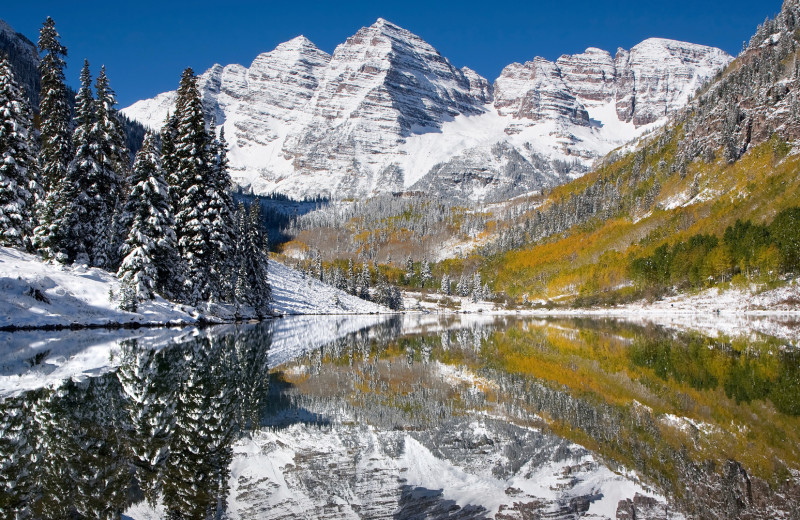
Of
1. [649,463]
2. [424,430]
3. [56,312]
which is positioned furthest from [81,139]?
[649,463]

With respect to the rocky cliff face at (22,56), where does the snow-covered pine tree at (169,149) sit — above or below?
below

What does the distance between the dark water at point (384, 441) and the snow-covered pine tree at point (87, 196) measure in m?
22.3

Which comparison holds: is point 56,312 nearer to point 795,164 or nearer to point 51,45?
point 51,45

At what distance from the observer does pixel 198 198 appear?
5106 centimetres

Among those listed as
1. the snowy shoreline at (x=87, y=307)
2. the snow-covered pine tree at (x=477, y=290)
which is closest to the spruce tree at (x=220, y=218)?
the snowy shoreline at (x=87, y=307)

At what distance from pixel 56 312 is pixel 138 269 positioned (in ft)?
25.3

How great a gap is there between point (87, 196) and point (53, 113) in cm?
1114

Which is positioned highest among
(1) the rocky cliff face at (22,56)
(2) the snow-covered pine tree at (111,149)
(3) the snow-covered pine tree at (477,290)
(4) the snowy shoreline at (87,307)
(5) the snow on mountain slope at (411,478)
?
(1) the rocky cliff face at (22,56)

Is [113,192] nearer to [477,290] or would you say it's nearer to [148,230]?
[148,230]

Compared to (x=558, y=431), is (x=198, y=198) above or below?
A: above

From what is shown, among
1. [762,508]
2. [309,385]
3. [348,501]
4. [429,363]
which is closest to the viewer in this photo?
[762,508]

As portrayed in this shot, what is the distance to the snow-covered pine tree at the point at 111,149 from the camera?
46938 millimetres

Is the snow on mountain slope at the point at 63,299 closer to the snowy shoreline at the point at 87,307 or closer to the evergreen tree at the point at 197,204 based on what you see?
the snowy shoreline at the point at 87,307

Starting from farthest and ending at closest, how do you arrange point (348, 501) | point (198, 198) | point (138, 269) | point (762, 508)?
point (198, 198) → point (138, 269) → point (348, 501) → point (762, 508)
